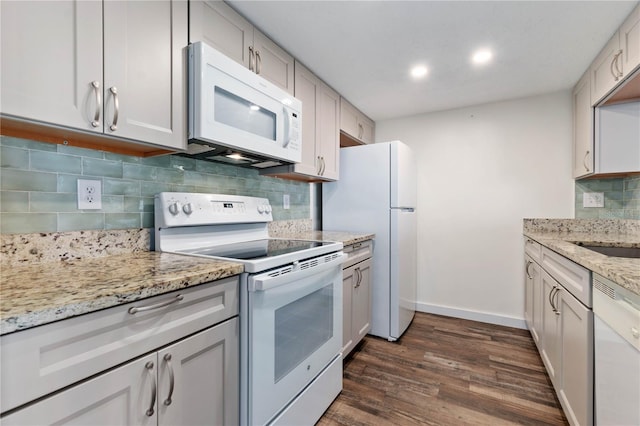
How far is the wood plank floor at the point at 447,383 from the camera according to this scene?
159cm

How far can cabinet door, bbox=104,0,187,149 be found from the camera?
3.43 ft

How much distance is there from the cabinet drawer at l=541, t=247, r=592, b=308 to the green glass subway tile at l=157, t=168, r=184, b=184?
1.97 meters

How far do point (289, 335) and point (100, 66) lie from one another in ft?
4.20

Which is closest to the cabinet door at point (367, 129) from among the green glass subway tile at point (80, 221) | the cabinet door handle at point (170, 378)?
the green glass subway tile at point (80, 221)

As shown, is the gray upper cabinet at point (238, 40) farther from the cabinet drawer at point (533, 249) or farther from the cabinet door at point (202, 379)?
the cabinet drawer at point (533, 249)

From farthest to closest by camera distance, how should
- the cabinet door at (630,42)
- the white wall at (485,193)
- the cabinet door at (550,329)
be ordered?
the white wall at (485,193), the cabinet door at (550,329), the cabinet door at (630,42)

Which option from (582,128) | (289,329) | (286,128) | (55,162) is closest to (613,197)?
(582,128)

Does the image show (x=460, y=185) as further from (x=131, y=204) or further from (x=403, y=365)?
(x=131, y=204)

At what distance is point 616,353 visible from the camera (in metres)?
0.97

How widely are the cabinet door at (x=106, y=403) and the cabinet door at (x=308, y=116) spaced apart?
4.84 ft

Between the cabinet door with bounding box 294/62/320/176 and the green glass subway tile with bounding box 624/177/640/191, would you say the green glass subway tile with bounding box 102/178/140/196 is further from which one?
the green glass subway tile with bounding box 624/177/640/191

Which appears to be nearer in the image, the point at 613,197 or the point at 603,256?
the point at 603,256

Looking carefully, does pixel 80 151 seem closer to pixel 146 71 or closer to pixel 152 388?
pixel 146 71

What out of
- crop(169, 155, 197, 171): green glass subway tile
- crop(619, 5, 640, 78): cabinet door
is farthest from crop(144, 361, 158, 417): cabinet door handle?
crop(619, 5, 640, 78): cabinet door
